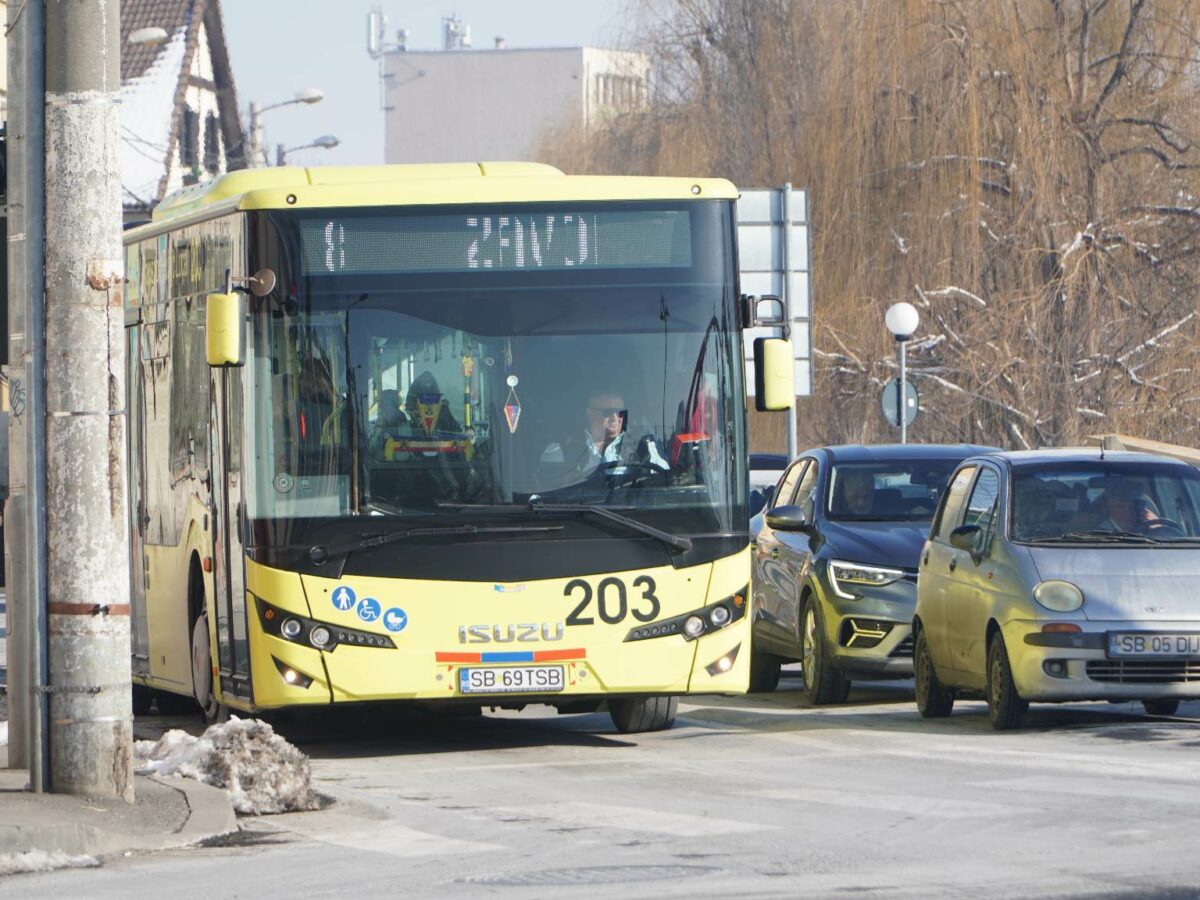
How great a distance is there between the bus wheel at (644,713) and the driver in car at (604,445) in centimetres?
167

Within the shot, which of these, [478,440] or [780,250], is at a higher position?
[780,250]

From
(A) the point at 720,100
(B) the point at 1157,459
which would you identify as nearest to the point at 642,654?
(B) the point at 1157,459

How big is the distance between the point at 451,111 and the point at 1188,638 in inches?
4771

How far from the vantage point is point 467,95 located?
436ft

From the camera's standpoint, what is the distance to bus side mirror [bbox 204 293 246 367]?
1312cm

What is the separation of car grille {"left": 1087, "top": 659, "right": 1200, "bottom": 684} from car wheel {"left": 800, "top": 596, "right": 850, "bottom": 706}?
3123mm

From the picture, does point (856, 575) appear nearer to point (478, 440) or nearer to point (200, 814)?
point (478, 440)

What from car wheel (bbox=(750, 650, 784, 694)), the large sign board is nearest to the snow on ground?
car wheel (bbox=(750, 650, 784, 694))

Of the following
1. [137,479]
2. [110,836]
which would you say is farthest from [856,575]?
[110,836]

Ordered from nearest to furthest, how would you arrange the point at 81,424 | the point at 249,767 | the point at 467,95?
the point at 81,424, the point at 249,767, the point at 467,95

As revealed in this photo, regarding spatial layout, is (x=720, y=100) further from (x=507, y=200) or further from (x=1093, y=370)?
(x=507, y=200)

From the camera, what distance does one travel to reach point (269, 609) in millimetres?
13180

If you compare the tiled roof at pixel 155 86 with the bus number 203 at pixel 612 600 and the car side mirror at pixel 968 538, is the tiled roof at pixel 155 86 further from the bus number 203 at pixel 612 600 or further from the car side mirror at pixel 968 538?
the bus number 203 at pixel 612 600

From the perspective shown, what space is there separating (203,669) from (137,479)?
7.83 feet
